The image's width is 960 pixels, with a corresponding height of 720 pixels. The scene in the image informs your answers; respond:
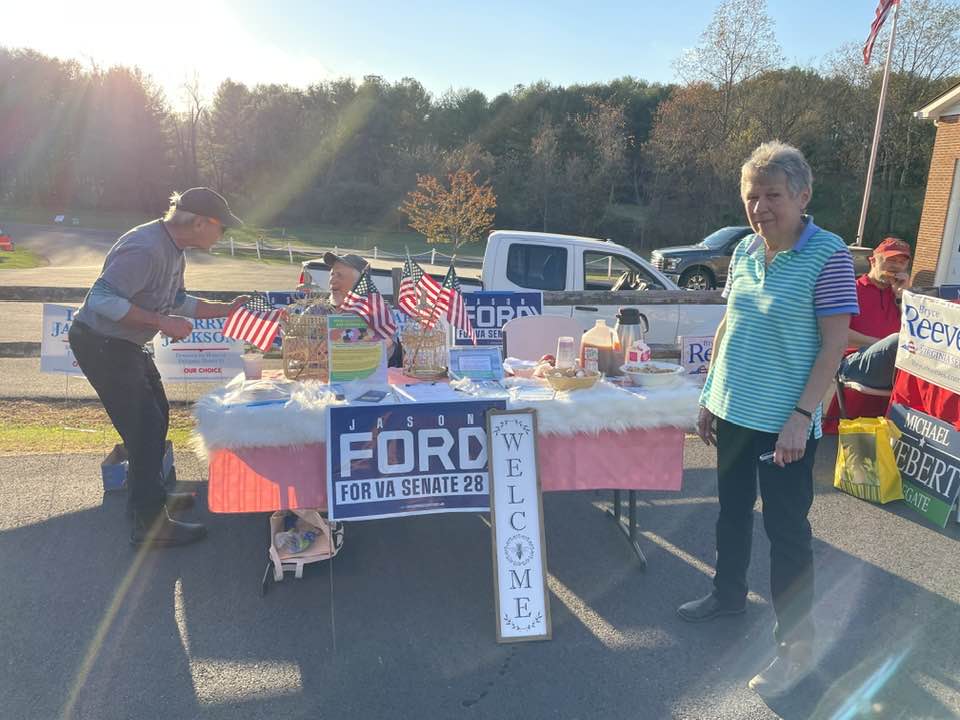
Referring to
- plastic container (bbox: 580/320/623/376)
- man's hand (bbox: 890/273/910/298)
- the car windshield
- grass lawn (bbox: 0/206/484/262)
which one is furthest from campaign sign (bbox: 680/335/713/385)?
grass lawn (bbox: 0/206/484/262)

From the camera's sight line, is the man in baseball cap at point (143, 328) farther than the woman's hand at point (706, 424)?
Yes

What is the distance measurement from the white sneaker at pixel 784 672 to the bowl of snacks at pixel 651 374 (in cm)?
131

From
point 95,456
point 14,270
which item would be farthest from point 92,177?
point 95,456

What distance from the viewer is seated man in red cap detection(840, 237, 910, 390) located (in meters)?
4.83

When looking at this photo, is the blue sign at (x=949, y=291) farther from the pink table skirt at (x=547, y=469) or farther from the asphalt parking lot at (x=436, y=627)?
the pink table skirt at (x=547, y=469)

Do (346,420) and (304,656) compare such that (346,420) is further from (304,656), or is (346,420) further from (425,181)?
(425,181)

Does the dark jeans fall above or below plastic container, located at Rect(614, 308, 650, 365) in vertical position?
below

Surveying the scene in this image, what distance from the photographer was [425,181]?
115ft

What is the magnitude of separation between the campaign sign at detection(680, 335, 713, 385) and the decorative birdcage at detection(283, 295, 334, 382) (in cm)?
394

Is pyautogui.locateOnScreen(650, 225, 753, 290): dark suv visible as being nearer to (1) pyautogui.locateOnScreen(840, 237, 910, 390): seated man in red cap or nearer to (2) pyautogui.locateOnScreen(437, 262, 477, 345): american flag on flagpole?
(1) pyautogui.locateOnScreen(840, 237, 910, 390): seated man in red cap

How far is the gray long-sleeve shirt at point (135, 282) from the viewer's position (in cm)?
317

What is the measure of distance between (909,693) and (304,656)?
2.43 metres

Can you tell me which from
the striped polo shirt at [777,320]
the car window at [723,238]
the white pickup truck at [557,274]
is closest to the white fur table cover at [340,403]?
the striped polo shirt at [777,320]

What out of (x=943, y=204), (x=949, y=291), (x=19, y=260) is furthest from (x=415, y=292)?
(x=19, y=260)
